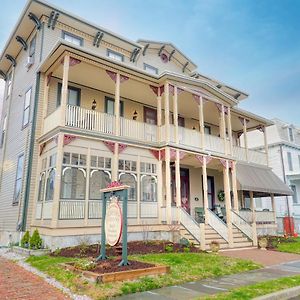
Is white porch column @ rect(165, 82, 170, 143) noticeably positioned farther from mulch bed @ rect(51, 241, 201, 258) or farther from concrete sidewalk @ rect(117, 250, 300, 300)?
concrete sidewalk @ rect(117, 250, 300, 300)

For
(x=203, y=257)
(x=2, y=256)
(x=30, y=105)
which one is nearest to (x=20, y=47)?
(x=30, y=105)

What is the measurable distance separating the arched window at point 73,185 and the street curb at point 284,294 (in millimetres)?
9511

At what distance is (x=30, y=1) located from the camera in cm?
1465

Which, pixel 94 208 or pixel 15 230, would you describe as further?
pixel 15 230

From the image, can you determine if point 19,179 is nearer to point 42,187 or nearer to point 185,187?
point 42,187

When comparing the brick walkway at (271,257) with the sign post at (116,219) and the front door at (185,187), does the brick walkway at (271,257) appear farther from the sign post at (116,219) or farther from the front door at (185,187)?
the front door at (185,187)

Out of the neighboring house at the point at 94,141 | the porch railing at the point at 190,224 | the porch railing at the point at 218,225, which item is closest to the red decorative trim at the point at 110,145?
the neighboring house at the point at 94,141

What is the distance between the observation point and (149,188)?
15.3 metres

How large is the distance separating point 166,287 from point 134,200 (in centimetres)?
769

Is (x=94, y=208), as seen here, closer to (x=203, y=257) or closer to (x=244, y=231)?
(x=203, y=257)

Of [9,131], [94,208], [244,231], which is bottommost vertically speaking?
[244,231]

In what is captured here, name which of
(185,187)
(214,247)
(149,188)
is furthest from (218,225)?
(185,187)

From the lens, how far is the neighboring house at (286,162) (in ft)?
92.2

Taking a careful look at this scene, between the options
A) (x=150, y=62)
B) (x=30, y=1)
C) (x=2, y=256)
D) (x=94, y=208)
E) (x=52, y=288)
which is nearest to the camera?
(x=52, y=288)
